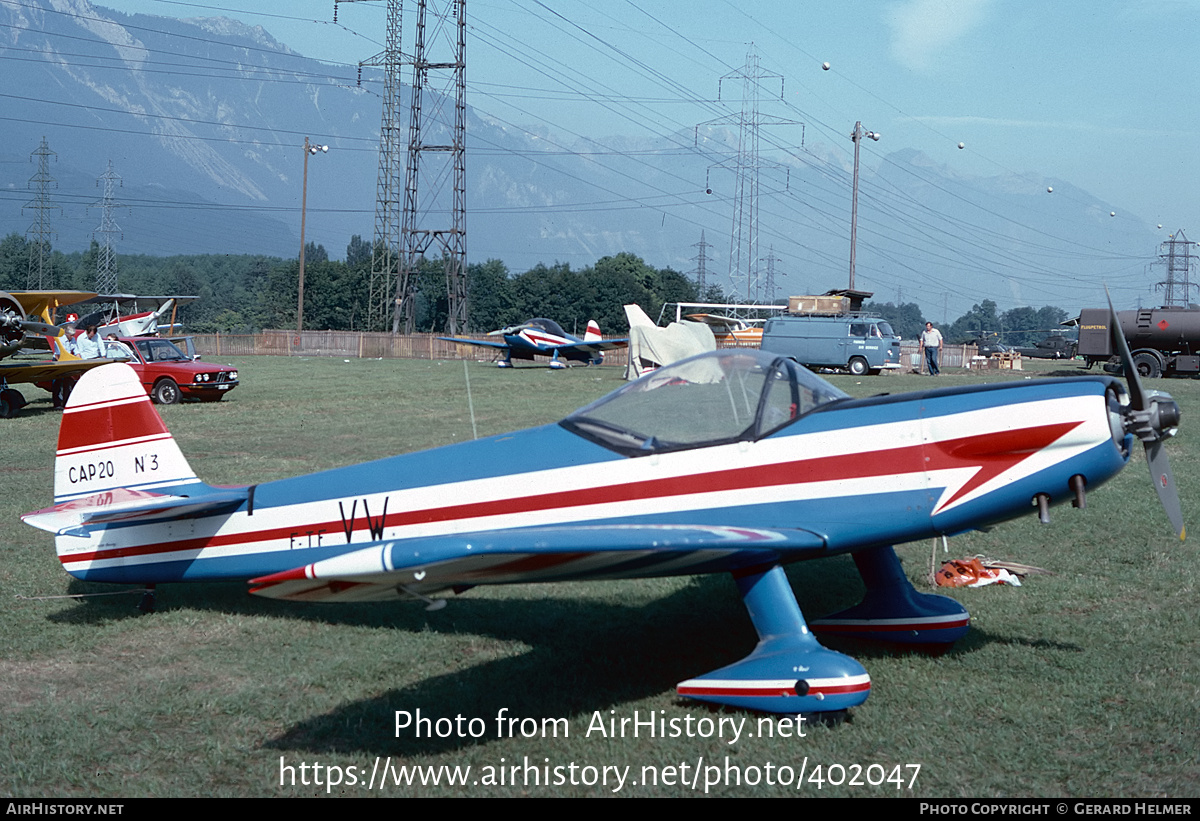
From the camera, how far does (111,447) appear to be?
6156 mm

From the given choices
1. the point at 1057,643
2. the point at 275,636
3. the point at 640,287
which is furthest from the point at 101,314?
the point at 640,287

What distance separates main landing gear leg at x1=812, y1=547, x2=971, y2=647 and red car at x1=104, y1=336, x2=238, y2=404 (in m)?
18.0

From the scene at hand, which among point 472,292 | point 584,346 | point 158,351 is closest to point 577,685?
point 158,351

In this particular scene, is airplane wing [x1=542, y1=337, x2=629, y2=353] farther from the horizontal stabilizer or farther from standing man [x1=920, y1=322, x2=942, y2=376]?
the horizontal stabilizer

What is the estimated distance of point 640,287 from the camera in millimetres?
118750

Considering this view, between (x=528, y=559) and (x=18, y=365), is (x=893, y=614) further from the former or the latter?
(x=18, y=365)

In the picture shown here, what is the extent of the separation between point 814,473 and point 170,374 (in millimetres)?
18965

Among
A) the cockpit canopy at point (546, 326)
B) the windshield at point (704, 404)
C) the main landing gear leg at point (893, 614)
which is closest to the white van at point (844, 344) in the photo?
the cockpit canopy at point (546, 326)

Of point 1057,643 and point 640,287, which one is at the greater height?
point 640,287

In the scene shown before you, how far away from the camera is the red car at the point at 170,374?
20656mm

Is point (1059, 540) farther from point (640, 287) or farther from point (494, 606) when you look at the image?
point (640, 287)

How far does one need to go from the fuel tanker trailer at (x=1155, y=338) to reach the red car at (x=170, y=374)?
26.8 meters

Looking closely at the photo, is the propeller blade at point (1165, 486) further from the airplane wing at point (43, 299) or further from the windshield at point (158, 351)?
the airplane wing at point (43, 299)
